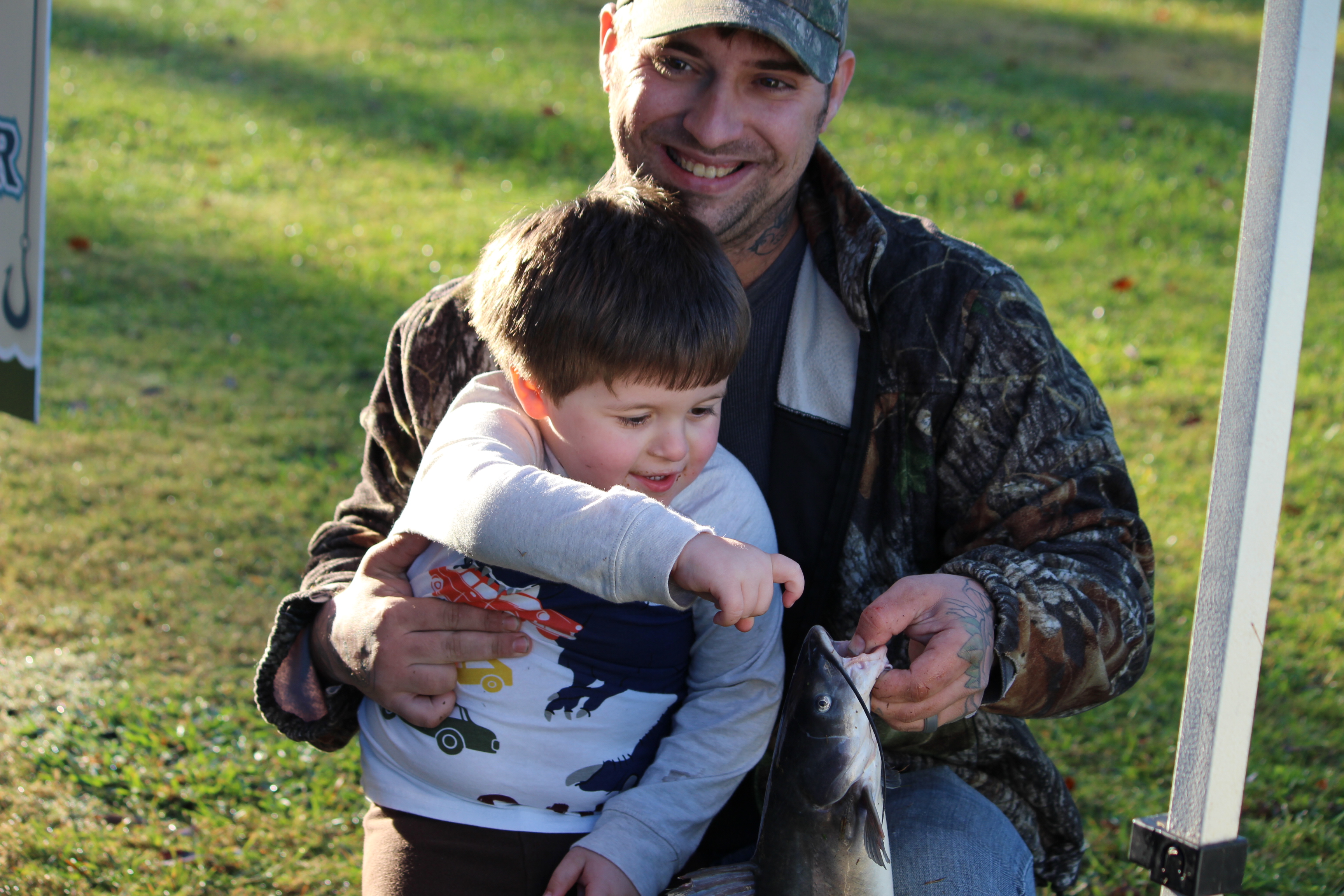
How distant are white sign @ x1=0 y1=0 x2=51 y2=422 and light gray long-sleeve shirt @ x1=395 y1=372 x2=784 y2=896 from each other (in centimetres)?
132

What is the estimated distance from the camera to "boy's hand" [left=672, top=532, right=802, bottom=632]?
5.76 feet

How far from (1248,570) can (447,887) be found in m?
1.53

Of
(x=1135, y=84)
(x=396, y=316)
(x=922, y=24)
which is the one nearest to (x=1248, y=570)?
(x=396, y=316)

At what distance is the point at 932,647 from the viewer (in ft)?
6.99

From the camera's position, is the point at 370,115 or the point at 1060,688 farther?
the point at 370,115

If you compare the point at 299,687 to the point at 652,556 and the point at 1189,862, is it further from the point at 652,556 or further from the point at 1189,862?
the point at 1189,862

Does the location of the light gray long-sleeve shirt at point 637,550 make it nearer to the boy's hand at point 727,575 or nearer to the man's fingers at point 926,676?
the boy's hand at point 727,575

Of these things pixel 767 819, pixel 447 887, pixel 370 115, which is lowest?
pixel 447 887

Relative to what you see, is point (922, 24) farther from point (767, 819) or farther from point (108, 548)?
point (767, 819)

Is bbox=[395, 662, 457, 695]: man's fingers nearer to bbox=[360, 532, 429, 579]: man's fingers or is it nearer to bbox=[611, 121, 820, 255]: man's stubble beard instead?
bbox=[360, 532, 429, 579]: man's fingers

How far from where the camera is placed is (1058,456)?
251cm

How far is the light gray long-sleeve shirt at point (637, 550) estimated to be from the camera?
1.84m

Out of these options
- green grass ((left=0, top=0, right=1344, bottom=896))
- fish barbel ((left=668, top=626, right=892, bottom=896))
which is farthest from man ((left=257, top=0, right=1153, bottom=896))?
green grass ((left=0, top=0, right=1344, bottom=896))

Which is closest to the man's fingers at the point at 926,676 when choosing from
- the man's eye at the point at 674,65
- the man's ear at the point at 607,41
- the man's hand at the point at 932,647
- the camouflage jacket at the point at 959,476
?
the man's hand at the point at 932,647
